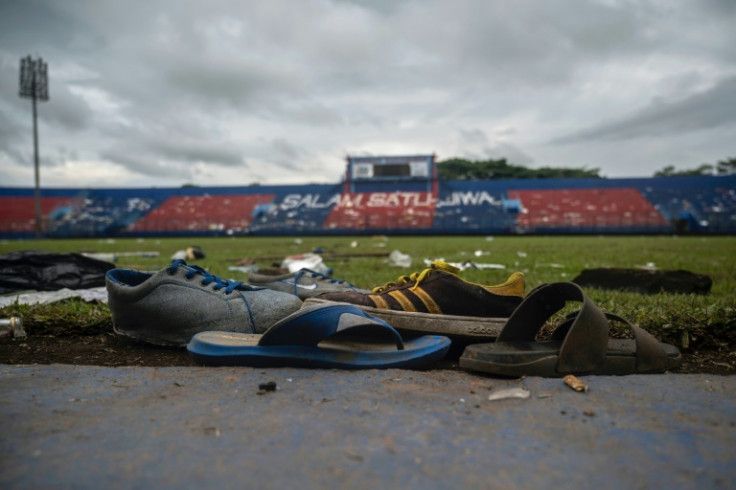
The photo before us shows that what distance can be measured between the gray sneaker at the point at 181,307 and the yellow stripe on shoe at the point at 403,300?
49 centimetres

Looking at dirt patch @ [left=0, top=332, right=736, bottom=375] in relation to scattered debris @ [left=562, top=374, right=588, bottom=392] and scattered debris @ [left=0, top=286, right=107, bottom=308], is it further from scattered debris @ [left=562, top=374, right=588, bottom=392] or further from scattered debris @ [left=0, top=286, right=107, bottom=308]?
scattered debris @ [left=0, top=286, right=107, bottom=308]

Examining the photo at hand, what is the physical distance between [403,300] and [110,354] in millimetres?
1238

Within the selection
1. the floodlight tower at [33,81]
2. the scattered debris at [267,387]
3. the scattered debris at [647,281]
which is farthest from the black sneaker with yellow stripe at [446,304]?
the floodlight tower at [33,81]

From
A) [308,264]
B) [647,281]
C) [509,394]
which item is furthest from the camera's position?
[308,264]

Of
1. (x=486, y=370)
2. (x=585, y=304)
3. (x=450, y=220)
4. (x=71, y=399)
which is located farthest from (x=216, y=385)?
(x=450, y=220)

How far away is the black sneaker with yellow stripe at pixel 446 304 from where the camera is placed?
1771mm

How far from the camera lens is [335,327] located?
1.54 metres

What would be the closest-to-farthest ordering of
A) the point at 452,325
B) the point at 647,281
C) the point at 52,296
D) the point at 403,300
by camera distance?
the point at 452,325 < the point at 403,300 < the point at 52,296 < the point at 647,281

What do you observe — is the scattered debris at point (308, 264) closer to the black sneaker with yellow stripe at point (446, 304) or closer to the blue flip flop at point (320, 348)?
the black sneaker with yellow stripe at point (446, 304)

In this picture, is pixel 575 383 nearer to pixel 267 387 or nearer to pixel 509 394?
pixel 509 394

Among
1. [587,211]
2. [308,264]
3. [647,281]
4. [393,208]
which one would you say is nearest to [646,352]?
[647,281]

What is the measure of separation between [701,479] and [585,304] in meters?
0.63

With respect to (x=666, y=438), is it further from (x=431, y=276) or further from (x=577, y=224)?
(x=577, y=224)

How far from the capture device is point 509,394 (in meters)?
1.31
